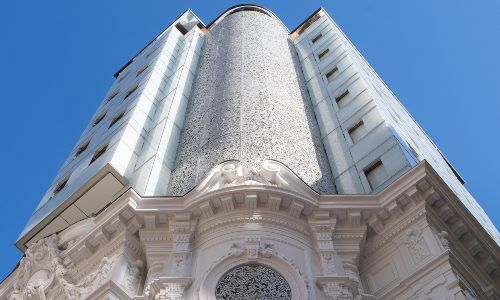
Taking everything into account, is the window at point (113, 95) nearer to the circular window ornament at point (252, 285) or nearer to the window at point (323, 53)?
the window at point (323, 53)

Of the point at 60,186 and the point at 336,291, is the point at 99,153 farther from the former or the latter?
the point at 336,291

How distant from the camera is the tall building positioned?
561 inches

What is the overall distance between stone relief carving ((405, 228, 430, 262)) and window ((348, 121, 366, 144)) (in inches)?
271

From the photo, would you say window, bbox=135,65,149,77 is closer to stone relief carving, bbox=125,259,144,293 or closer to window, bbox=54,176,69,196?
window, bbox=54,176,69,196

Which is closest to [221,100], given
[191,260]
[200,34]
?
[191,260]

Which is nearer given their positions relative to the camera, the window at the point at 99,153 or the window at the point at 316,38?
the window at the point at 99,153

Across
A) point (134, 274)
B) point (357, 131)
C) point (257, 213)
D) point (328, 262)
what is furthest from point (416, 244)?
point (357, 131)

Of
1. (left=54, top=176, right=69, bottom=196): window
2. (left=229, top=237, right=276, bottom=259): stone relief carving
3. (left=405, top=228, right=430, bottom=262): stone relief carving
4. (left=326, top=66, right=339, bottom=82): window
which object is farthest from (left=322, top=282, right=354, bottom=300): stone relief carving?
(left=326, top=66, right=339, bottom=82): window

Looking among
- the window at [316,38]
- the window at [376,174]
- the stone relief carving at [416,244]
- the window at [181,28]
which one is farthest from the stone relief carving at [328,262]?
the window at [181,28]

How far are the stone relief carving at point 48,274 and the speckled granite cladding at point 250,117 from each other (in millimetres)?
4321

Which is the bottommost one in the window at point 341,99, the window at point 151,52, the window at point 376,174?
the window at point 376,174

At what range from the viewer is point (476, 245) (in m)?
15.6

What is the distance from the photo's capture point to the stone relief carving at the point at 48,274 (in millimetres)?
15508

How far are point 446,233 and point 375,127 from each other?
22.1ft
